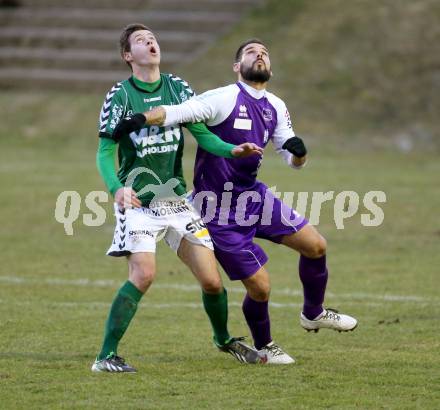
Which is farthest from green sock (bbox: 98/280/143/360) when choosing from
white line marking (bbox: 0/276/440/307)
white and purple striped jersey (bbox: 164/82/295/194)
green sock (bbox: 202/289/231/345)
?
white line marking (bbox: 0/276/440/307)

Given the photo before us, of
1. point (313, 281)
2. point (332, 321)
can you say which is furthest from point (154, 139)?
point (332, 321)

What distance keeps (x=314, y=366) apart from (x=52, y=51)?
23.5 meters

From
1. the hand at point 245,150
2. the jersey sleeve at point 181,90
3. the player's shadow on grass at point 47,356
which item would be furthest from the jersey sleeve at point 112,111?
the player's shadow on grass at point 47,356

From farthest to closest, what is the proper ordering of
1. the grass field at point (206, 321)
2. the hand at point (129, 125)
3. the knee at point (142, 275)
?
the knee at point (142, 275) → the hand at point (129, 125) → the grass field at point (206, 321)

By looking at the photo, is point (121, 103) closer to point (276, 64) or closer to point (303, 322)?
point (303, 322)

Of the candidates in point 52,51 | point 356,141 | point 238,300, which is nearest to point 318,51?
point 356,141

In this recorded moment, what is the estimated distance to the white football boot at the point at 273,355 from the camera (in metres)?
7.40

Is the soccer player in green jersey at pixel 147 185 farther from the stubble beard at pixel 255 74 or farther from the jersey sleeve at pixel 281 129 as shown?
the jersey sleeve at pixel 281 129

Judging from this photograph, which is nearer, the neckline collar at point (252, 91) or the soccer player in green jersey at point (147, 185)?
the soccer player in green jersey at point (147, 185)

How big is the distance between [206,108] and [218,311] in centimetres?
133

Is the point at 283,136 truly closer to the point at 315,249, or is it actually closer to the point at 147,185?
the point at 315,249

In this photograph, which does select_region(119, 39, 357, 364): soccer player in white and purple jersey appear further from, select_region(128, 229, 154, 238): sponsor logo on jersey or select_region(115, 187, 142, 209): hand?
select_region(115, 187, 142, 209): hand

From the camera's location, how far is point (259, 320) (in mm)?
7578

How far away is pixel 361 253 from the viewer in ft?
42.5
